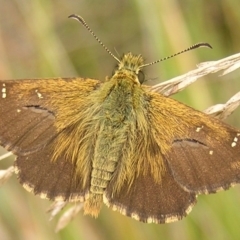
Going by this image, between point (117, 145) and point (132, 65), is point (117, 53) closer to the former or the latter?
point (132, 65)

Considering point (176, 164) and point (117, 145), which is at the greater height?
point (117, 145)

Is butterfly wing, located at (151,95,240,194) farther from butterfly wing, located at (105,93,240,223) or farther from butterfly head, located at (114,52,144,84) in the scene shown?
butterfly head, located at (114,52,144,84)

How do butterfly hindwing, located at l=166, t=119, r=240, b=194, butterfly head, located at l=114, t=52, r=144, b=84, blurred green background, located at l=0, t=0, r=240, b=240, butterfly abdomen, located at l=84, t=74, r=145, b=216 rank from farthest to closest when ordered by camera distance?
blurred green background, located at l=0, t=0, r=240, b=240, butterfly head, located at l=114, t=52, r=144, b=84, butterfly abdomen, located at l=84, t=74, r=145, b=216, butterfly hindwing, located at l=166, t=119, r=240, b=194

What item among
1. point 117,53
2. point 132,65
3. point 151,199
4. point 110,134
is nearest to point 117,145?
point 110,134

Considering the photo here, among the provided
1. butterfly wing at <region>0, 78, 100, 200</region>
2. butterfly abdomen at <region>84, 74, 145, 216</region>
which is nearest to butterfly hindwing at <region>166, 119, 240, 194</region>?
butterfly abdomen at <region>84, 74, 145, 216</region>

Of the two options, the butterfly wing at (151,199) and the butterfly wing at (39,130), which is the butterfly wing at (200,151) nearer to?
the butterfly wing at (151,199)

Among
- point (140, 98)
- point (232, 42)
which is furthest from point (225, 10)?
point (140, 98)
